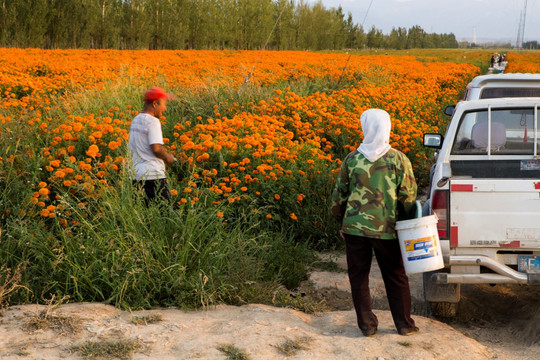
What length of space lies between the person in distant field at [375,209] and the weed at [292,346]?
19.6 inches

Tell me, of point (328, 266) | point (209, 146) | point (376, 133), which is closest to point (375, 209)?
point (376, 133)

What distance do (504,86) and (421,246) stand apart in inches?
206

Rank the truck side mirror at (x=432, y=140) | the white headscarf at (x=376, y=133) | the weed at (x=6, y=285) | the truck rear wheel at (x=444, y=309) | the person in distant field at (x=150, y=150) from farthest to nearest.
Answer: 1. the person in distant field at (x=150, y=150)
2. the truck side mirror at (x=432, y=140)
3. the truck rear wheel at (x=444, y=309)
4. the weed at (x=6, y=285)
5. the white headscarf at (x=376, y=133)

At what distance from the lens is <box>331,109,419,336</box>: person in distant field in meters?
4.29

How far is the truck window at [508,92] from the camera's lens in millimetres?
8555

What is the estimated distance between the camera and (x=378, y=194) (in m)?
4.30

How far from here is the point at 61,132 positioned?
278 inches

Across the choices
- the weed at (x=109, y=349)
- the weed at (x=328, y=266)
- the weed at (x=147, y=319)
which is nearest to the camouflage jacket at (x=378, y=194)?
the weed at (x=147, y=319)

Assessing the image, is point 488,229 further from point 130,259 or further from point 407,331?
point 130,259

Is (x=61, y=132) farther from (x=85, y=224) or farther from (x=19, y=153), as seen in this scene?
(x=85, y=224)

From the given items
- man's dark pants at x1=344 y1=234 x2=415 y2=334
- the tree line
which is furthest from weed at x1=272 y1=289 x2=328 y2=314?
the tree line

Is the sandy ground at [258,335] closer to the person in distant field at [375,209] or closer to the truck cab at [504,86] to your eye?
the person in distant field at [375,209]

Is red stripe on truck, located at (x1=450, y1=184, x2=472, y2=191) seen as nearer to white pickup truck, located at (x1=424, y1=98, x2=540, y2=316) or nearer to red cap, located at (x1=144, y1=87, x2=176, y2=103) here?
white pickup truck, located at (x1=424, y1=98, x2=540, y2=316)

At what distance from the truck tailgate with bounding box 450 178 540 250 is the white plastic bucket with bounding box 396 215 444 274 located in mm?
320
